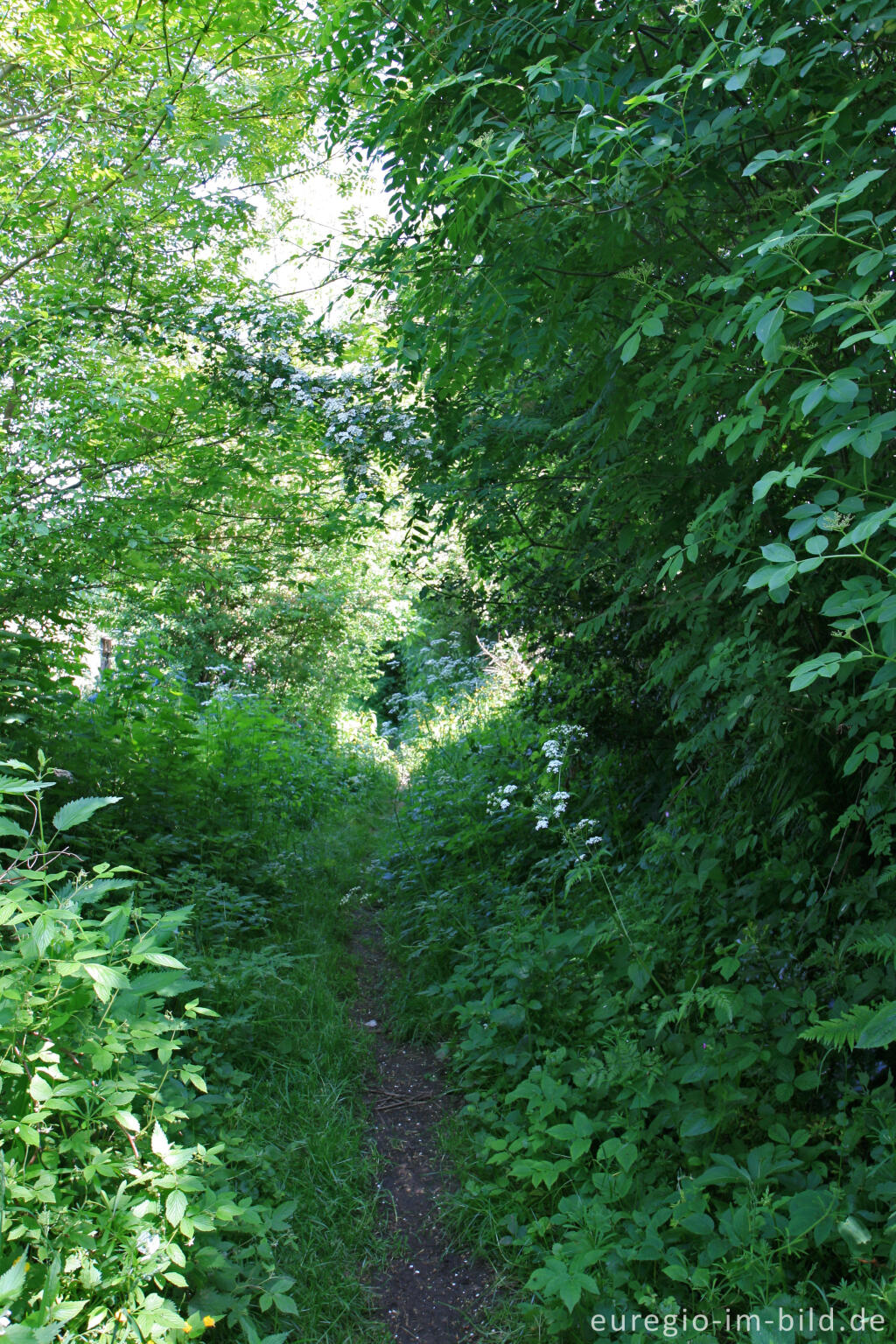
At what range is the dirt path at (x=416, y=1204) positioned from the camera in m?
2.49

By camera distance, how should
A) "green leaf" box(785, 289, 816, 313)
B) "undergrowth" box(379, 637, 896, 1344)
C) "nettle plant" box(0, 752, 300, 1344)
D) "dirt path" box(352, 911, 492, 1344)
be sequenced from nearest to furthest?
1. "green leaf" box(785, 289, 816, 313)
2. "nettle plant" box(0, 752, 300, 1344)
3. "undergrowth" box(379, 637, 896, 1344)
4. "dirt path" box(352, 911, 492, 1344)

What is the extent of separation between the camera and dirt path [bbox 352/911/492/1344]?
98.2 inches

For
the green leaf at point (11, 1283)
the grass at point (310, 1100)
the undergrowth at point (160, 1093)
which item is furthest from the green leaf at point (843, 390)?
the grass at point (310, 1100)

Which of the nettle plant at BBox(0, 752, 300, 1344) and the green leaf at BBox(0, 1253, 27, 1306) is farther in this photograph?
the nettle plant at BBox(0, 752, 300, 1344)

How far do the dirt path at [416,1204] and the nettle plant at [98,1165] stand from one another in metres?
0.42

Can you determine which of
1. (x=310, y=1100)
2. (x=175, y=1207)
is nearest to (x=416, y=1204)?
(x=310, y=1100)

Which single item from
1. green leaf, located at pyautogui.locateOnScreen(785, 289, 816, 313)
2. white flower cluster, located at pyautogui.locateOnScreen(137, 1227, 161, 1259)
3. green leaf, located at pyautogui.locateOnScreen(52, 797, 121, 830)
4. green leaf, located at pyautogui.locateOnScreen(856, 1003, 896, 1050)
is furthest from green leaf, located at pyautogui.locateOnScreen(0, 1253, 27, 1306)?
green leaf, located at pyautogui.locateOnScreen(785, 289, 816, 313)

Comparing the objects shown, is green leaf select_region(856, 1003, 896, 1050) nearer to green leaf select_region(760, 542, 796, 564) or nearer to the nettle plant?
green leaf select_region(760, 542, 796, 564)

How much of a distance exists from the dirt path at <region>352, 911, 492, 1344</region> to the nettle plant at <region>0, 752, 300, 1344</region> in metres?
0.42

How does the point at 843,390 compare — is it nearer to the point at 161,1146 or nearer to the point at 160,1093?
the point at 161,1146

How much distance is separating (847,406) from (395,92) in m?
2.14

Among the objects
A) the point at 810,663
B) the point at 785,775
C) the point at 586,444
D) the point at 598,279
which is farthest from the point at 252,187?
the point at 810,663

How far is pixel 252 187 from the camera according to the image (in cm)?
605

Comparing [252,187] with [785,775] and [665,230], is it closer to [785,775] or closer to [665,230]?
[665,230]
